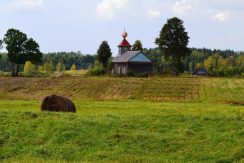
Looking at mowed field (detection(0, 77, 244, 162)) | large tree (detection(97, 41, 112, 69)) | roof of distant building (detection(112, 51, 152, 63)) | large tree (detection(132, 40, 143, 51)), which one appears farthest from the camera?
large tree (detection(132, 40, 143, 51))

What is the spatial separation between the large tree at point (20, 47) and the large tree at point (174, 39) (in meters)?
29.9

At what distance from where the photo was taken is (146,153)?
17875 mm

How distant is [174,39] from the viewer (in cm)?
10069

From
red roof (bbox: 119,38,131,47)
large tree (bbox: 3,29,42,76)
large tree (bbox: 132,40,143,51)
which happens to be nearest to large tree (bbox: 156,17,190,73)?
red roof (bbox: 119,38,131,47)

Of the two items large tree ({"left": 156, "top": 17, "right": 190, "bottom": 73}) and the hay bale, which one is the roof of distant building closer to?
large tree ({"left": 156, "top": 17, "right": 190, "bottom": 73})

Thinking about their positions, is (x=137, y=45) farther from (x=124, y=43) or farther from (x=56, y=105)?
(x=56, y=105)

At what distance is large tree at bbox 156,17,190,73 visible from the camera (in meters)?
100

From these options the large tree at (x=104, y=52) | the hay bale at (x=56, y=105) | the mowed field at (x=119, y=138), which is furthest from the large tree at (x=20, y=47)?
the mowed field at (x=119, y=138)

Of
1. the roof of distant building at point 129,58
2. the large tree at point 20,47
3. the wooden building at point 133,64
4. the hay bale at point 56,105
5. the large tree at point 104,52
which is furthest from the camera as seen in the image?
the large tree at point 104,52

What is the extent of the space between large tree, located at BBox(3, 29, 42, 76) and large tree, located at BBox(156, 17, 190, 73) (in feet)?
98.0

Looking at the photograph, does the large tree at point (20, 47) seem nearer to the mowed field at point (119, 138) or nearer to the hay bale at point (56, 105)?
the hay bale at point (56, 105)

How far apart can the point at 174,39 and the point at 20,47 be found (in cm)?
3670

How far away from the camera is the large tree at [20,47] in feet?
354

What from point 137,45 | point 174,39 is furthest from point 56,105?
point 137,45
